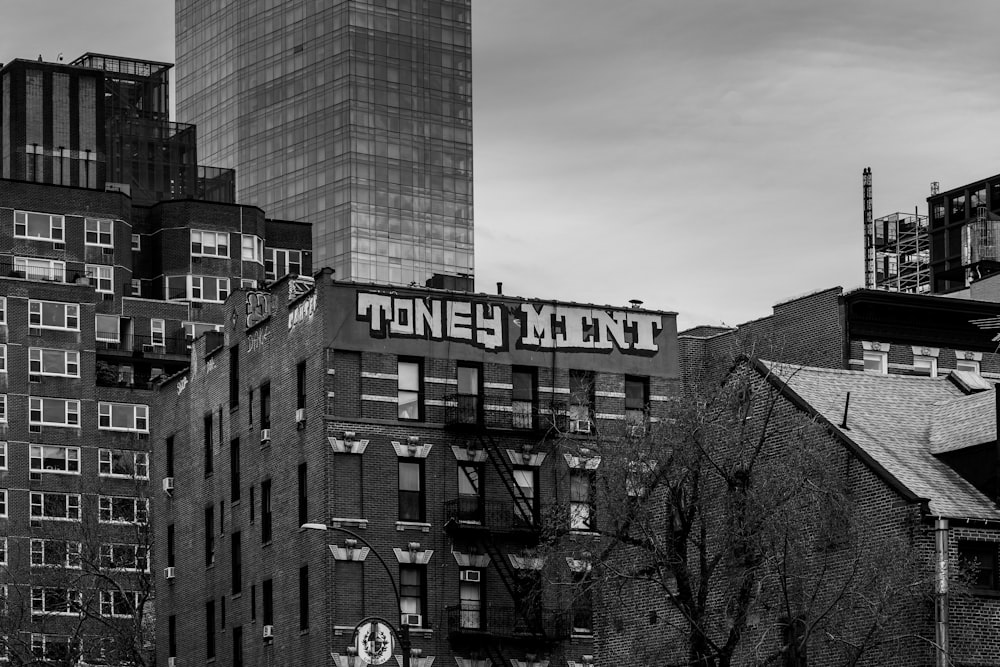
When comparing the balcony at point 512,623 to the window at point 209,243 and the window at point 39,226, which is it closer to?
the window at point 39,226

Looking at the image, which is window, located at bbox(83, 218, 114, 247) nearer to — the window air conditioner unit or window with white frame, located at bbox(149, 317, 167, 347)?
window with white frame, located at bbox(149, 317, 167, 347)

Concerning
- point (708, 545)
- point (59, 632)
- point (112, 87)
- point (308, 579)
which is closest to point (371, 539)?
point (308, 579)

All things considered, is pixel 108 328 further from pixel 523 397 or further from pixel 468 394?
pixel 468 394

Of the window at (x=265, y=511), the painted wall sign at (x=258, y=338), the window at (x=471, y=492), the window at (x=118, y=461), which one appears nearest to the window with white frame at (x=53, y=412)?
the window at (x=118, y=461)

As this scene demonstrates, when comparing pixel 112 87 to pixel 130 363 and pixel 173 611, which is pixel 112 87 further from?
pixel 173 611

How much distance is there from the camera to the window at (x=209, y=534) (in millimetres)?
88562

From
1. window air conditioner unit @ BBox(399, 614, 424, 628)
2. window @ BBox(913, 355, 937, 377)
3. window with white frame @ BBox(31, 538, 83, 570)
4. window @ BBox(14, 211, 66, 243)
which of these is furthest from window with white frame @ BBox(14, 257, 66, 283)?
window @ BBox(913, 355, 937, 377)

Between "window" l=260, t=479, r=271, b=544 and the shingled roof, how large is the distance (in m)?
30.6

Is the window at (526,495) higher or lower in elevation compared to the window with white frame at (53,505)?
higher

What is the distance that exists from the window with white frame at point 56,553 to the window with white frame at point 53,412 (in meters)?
8.39

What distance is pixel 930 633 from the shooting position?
49031mm

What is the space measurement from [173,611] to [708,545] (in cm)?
4480

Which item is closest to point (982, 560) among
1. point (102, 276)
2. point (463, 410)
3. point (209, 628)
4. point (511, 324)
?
point (463, 410)

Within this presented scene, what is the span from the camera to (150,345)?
484 feet
